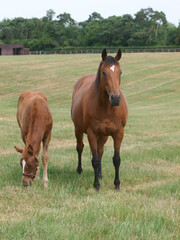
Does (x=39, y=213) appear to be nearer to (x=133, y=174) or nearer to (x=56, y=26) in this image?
(x=133, y=174)

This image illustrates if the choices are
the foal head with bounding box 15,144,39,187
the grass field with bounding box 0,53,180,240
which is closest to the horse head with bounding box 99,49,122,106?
the grass field with bounding box 0,53,180,240

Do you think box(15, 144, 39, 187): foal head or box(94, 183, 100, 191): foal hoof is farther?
box(94, 183, 100, 191): foal hoof

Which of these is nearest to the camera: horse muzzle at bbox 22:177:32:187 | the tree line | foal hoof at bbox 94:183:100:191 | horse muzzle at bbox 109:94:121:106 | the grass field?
the grass field

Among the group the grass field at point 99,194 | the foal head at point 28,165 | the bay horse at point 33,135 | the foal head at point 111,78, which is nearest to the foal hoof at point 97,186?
the grass field at point 99,194

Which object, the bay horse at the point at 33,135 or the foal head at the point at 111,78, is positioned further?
the bay horse at the point at 33,135

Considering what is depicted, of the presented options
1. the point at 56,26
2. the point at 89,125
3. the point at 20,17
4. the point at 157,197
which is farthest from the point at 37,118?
the point at 20,17

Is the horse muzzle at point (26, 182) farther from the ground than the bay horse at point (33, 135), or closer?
closer

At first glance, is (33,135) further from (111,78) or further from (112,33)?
(112,33)

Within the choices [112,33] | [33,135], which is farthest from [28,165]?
[112,33]

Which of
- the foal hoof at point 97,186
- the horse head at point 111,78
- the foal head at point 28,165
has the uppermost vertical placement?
the horse head at point 111,78

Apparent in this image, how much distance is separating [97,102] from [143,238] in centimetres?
313

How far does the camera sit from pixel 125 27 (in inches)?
4176

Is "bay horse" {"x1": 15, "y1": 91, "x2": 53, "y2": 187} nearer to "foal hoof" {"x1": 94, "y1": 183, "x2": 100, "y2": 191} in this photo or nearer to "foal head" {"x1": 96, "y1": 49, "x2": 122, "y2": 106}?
"foal hoof" {"x1": 94, "y1": 183, "x2": 100, "y2": 191}

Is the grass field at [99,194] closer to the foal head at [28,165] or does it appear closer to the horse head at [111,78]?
the foal head at [28,165]
